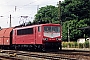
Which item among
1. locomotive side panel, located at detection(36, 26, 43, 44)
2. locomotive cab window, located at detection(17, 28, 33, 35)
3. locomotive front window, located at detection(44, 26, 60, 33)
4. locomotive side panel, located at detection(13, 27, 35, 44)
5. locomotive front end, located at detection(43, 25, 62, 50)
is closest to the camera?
locomotive front end, located at detection(43, 25, 62, 50)

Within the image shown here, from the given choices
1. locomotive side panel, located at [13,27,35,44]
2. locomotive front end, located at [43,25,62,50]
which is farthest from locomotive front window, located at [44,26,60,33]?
locomotive side panel, located at [13,27,35,44]

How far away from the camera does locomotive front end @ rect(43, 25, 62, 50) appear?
1172 inches

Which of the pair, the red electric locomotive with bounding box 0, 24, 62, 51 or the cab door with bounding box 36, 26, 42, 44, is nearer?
the red electric locomotive with bounding box 0, 24, 62, 51

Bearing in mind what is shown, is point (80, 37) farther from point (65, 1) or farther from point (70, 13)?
point (65, 1)

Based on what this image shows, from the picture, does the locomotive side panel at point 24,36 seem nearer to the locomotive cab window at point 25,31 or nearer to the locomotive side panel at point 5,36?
the locomotive cab window at point 25,31

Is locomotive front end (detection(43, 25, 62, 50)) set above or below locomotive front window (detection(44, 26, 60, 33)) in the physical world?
below

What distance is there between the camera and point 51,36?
98.6 feet

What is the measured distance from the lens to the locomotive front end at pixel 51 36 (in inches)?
1172

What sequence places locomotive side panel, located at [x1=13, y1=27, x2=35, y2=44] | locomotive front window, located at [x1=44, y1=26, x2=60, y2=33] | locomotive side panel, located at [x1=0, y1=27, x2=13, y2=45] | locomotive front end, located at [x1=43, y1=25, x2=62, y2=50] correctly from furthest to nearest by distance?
locomotive side panel, located at [x1=0, y1=27, x2=13, y2=45]
locomotive side panel, located at [x1=13, y1=27, x2=35, y2=44]
locomotive front window, located at [x1=44, y1=26, x2=60, y2=33]
locomotive front end, located at [x1=43, y1=25, x2=62, y2=50]

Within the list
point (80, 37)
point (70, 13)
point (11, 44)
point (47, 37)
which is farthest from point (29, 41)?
point (70, 13)

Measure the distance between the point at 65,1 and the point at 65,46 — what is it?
20.3 meters

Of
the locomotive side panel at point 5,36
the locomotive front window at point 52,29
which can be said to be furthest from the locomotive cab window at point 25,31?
the locomotive side panel at point 5,36

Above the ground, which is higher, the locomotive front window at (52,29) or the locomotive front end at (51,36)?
the locomotive front window at (52,29)

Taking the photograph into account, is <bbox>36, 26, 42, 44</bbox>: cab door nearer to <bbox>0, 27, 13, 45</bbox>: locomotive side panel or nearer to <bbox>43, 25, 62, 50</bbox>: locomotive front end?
<bbox>43, 25, 62, 50</bbox>: locomotive front end
